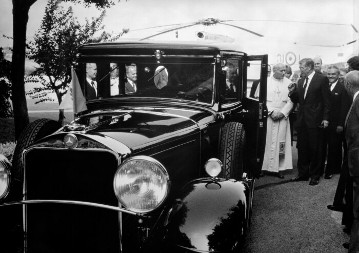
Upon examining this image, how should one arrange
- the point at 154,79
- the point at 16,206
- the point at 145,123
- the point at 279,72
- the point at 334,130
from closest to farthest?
the point at 16,206, the point at 145,123, the point at 154,79, the point at 334,130, the point at 279,72

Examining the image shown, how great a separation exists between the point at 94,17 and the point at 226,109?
6652 mm

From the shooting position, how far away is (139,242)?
7.36ft

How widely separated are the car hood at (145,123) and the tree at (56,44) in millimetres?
5697

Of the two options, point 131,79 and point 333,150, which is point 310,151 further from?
point 131,79

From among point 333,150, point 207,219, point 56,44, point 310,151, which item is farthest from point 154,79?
point 56,44

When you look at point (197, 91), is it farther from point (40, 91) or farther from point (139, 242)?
point (40, 91)

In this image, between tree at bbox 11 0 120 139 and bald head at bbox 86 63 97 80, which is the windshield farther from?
tree at bbox 11 0 120 139

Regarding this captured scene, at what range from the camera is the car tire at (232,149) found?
11.0 ft

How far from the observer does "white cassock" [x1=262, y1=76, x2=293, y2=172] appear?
5.91 meters

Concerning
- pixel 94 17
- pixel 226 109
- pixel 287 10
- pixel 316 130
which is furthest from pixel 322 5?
pixel 94 17

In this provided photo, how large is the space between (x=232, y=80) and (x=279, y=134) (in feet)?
7.44

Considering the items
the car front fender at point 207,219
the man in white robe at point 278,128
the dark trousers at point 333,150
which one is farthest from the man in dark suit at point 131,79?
the dark trousers at point 333,150

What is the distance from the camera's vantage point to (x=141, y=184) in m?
2.05

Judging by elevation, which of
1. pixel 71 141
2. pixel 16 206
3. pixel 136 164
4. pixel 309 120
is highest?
pixel 71 141
